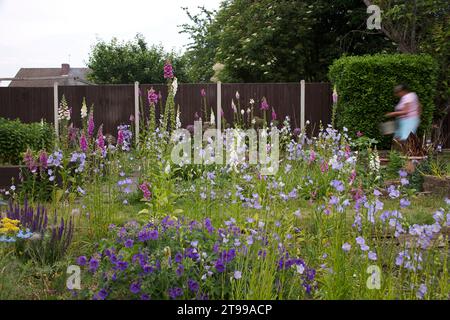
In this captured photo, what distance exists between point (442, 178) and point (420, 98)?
6130 mm

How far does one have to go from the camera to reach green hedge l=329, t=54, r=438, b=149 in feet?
43.3

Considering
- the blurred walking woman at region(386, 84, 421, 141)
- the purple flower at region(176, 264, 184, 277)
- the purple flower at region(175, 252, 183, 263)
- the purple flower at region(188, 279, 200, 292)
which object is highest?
the blurred walking woman at region(386, 84, 421, 141)

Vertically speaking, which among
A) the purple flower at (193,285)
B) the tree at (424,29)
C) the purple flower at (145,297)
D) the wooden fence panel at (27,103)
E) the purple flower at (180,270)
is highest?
the tree at (424,29)

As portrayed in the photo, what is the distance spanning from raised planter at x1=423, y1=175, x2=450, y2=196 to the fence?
790 cm

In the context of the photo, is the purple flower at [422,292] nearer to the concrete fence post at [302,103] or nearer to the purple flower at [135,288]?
the purple flower at [135,288]

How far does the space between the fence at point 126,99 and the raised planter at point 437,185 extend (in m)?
7.90

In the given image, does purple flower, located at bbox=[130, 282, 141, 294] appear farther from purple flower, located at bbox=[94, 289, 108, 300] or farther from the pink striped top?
the pink striped top

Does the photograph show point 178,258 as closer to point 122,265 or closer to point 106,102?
point 122,265

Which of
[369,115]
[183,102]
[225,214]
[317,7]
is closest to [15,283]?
[225,214]

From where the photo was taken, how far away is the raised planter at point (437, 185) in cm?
744

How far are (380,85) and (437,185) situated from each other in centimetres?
610

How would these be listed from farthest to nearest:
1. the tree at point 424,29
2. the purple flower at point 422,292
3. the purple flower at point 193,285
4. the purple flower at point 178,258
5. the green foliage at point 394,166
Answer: the tree at point 424,29 < the green foliage at point 394,166 < the purple flower at point 178,258 < the purple flower at point 193,285 < the purple flower at point 422,292

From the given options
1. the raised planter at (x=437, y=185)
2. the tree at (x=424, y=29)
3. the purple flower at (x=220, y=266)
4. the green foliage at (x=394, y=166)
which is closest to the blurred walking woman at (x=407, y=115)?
the green foliage at (x=394, y=166)

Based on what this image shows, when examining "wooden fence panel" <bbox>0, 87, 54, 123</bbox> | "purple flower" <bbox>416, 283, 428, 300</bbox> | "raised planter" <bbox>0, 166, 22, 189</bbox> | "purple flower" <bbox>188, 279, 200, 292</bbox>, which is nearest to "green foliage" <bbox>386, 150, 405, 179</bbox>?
"raised planter" <bbox>0, 166, 22, 189</bbox>
